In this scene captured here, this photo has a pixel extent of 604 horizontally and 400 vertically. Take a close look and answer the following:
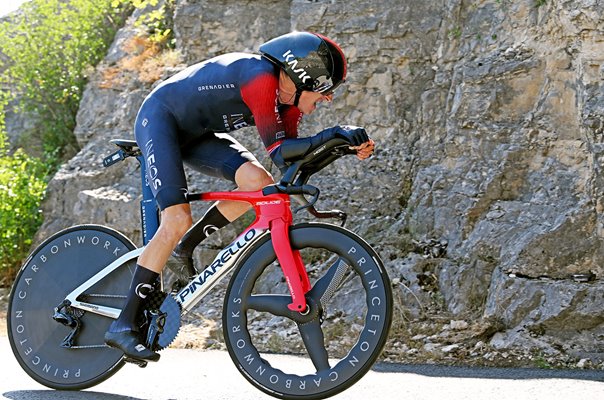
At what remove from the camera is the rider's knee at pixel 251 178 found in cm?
559

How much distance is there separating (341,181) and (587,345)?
13.6ft

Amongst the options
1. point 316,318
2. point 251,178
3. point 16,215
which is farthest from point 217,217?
point 16,215

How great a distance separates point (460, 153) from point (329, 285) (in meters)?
4.97

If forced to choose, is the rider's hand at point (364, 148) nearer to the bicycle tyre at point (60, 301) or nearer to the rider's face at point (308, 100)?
the rider's face at point (308, 100)

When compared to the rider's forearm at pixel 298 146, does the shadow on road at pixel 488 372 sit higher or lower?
lower

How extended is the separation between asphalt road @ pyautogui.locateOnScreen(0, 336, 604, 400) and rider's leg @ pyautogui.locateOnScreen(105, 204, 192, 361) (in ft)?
1.57

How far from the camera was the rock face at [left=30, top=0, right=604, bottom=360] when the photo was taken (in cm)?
838

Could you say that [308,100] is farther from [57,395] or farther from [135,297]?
[57,395]

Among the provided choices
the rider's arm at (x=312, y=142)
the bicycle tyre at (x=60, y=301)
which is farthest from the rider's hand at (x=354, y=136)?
the bicycle tyre at (x=60, y=301)

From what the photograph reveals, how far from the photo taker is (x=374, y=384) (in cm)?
634

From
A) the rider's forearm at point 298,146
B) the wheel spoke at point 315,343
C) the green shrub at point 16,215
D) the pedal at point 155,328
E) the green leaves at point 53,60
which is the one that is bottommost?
the wheel spoke at point 315,343

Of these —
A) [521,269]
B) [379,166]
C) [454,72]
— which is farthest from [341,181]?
[521,269]

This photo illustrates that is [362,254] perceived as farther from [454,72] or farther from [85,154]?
[85,154]

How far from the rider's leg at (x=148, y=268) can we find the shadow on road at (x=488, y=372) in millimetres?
2253
